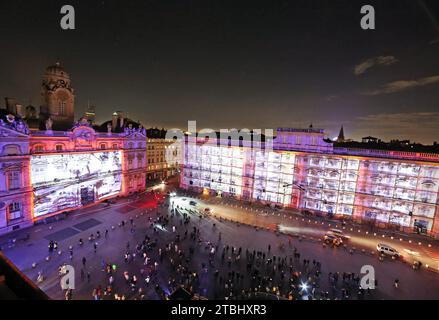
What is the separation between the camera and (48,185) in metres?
36.8

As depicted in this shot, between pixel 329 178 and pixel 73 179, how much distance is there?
157 feet

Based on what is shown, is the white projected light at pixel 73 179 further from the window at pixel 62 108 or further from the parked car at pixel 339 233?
the parked car at pixel 339 233

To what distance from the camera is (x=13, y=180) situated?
32.4m

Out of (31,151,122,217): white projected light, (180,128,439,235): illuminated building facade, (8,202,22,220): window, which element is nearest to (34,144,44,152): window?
(31,151,122,217): white projected light

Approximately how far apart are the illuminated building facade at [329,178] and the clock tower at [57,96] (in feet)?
98.8

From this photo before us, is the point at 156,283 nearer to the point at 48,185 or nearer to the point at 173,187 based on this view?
the point at 48,185

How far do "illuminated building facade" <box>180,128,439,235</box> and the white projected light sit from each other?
70.8ft

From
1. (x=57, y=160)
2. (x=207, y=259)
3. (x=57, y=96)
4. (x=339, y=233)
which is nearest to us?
(x=207, y=259)

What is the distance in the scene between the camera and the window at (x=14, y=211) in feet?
105

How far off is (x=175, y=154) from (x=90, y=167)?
38.1m

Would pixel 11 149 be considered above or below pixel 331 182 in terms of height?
above

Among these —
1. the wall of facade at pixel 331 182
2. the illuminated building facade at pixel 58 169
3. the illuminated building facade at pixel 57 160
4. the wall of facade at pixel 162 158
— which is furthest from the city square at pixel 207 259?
the wall of facade at pixel 162 158

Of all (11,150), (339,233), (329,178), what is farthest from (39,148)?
(329,178)

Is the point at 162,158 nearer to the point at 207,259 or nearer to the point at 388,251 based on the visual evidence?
the point at 207,259
